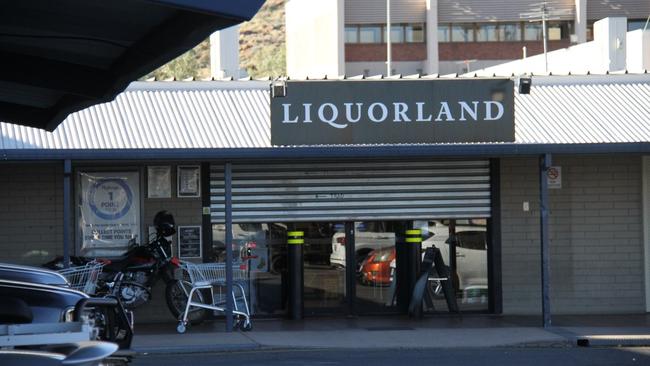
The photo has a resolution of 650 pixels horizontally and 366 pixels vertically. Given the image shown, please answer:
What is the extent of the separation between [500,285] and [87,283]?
23.6 ft

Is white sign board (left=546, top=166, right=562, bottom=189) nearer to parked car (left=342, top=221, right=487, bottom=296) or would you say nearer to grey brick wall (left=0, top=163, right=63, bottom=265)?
parked car (left=342, top=221, right=487, bottom=296)

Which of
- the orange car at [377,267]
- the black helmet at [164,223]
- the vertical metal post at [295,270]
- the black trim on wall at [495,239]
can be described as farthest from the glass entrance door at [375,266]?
the black helmet at [164,223]

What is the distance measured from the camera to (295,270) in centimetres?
1720

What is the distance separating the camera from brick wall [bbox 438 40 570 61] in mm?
62000

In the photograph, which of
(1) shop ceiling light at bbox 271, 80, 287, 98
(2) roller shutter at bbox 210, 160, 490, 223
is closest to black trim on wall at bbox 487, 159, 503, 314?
(2) roller shutter at bbox 210, 160, 490, 223

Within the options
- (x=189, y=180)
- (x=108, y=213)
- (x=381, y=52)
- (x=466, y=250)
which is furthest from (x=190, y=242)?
(x=381, y=52)

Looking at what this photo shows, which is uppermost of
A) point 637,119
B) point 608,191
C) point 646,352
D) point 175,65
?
point 175,65

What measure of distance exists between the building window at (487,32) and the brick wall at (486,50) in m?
0.29

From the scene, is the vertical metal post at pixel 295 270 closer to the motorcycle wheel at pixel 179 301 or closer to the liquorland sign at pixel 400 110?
the motorcycle wheel at pixel 179 301

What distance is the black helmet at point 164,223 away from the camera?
16.9 meters

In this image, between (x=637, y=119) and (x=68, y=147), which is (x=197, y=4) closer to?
(x=68, y=147)

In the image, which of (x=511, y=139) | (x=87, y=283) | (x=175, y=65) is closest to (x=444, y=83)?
(x=511, y=139)

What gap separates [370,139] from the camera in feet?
52.7

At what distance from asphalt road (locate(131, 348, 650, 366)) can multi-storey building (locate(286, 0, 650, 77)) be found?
4739 centimetres
